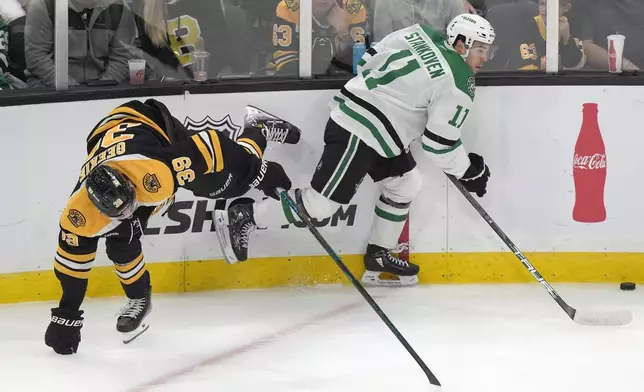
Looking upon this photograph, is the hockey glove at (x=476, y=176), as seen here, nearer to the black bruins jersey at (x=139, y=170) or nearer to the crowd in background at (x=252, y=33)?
the crowd in background at (x=252, y=33)

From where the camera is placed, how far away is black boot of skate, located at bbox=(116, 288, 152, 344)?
3447 millimetres

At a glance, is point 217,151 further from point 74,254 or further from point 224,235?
point 224,235

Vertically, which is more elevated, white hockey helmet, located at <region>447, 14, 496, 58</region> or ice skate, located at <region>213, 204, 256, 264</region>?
white hockey helmet, located at <region>447, 14, 496, 58</region>

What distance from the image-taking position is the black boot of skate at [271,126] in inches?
155

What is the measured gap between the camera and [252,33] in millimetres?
4180

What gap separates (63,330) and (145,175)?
2.26 ft

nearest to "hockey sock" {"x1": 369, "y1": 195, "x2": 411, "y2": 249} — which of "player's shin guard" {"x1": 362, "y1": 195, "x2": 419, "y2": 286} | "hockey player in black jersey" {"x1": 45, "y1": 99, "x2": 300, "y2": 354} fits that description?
"player's shin guard" {"x1": 362, "y1": 195, "x2": 419, "y2": 286}

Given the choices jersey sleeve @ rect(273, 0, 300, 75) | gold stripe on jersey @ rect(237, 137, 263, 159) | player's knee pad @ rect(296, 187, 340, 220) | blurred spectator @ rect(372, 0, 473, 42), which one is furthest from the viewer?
blurred spectator @ rect(372, 0, 473, 42)

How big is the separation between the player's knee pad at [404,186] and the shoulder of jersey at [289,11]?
0.82 metres

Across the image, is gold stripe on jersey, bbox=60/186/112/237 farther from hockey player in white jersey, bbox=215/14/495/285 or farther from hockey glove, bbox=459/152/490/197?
hockey glove, bbox=459/152/490/197

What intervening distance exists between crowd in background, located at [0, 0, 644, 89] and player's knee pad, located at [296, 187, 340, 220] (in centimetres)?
57

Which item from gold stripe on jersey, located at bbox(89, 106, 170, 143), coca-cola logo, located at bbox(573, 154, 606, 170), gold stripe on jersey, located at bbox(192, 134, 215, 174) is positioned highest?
gold stripe on jersey, located at bbox(89, 106, 170, 143)

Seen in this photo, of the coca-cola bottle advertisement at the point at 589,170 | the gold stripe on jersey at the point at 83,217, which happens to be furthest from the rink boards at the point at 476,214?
the gold stripe on jersey at the point at 83,217

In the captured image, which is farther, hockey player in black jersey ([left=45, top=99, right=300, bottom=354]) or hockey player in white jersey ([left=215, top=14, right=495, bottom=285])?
hockey player in white jersey ([left=215, top=14, right=495, bottom=285])
